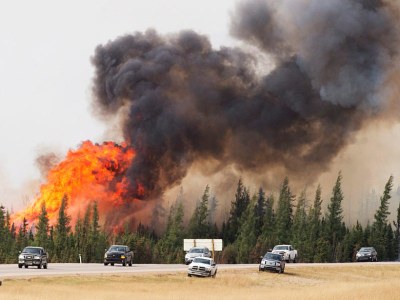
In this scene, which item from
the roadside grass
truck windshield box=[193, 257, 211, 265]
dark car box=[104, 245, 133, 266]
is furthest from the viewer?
dark car box=[104, 245, 133, 266]

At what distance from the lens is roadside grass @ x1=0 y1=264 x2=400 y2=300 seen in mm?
48625

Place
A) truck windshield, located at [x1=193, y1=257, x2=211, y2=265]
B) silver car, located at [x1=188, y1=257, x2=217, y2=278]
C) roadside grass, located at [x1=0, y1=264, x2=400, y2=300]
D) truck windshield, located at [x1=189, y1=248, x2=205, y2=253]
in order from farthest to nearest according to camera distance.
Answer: truck windshield, located at [x1=189, y1=248, x2=205, y2=253] < truck windshield, located at [x1=193, y1=257, x2=211, y2=265] < silver car, located at [x1=188, y1=257, x2=217, y2=278] < roadside grass, located at [x1=0, y1=264, x2=400, y2=300]

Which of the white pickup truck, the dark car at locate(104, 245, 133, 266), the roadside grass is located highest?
the white pickup truck

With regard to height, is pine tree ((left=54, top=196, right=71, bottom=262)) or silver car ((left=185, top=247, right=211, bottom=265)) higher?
pine tree ((left=54, top=196, right=71, bottom=262))

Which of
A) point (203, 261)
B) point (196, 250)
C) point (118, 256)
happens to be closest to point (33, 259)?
point (118, 256)

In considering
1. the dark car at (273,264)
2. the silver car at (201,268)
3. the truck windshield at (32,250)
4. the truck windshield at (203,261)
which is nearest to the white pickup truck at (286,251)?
the dark car at (273,264)

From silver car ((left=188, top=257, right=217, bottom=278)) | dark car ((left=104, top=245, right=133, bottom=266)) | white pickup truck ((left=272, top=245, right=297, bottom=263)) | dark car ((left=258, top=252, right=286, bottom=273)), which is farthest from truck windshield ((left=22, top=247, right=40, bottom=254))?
white pickup truck ((left=272, top=245, right=297, bottom=263))

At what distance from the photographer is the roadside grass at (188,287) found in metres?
48.6

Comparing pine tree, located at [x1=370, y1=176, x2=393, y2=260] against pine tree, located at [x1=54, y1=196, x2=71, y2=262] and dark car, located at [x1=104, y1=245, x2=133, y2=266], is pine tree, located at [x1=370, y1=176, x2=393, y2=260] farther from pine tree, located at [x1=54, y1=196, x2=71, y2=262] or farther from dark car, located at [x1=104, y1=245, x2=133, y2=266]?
dark car, located at [x1=104, y1=245, x2=133, y2=266]

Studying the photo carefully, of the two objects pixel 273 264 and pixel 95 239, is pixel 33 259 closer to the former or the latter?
pixel 273 264

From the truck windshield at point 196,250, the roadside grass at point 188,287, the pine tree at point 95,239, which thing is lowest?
the roadside grass at point 188,287

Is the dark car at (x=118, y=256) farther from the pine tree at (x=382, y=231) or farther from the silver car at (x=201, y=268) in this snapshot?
the pine tree at (x=382, y=231)

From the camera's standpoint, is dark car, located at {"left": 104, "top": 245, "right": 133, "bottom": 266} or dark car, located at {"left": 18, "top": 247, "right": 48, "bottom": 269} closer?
dark car, located at {"left": 18, "top": 247, "right": 48, "bottom": 269}

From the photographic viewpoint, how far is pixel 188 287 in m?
58.7
